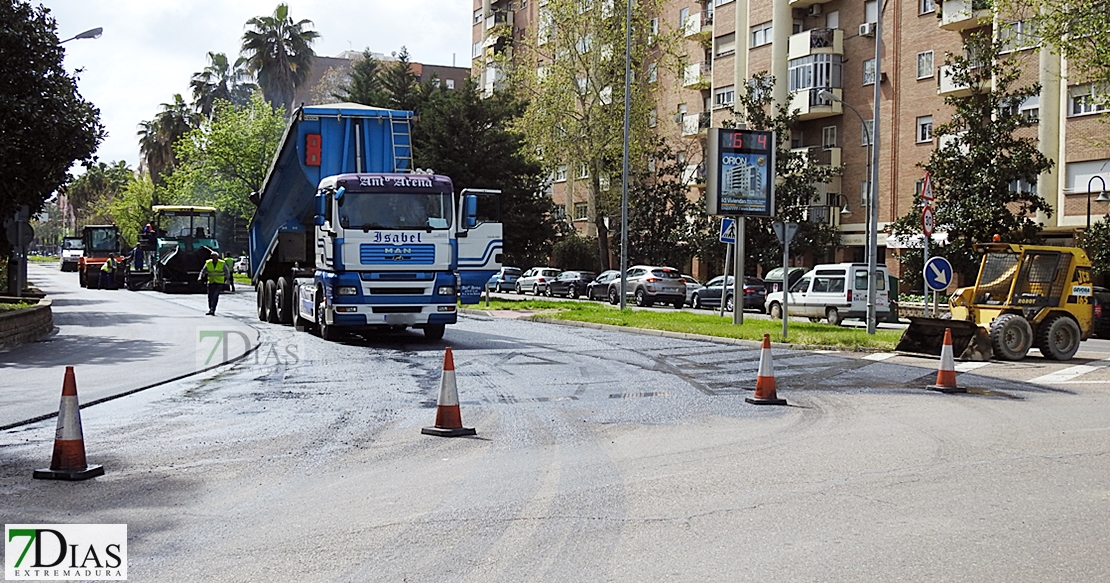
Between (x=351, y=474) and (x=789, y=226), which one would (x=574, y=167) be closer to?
(x=789, y=226)

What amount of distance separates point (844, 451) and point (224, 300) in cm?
3098

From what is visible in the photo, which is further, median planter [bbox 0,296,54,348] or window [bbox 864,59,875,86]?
window [bbox 864,59,875,86]

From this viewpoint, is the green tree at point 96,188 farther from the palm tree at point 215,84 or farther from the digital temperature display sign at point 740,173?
the digital temperature display sign at point 740,173

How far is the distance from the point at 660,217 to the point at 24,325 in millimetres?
39519

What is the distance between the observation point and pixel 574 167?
186 feet

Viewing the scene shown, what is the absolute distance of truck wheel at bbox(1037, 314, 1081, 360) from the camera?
1864cm

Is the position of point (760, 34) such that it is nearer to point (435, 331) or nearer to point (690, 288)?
point (690, 288)

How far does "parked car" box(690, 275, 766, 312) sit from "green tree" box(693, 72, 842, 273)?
4.21 metres

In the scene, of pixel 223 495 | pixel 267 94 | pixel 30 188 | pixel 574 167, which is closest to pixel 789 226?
pixel 30 188

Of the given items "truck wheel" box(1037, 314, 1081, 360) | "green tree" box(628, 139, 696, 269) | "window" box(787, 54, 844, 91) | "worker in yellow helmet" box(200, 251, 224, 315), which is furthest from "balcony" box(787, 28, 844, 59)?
"truck wheel" box(1037, 314, 1081, 360)

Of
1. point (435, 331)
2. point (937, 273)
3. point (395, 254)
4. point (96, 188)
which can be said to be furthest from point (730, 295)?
point (96, 188)

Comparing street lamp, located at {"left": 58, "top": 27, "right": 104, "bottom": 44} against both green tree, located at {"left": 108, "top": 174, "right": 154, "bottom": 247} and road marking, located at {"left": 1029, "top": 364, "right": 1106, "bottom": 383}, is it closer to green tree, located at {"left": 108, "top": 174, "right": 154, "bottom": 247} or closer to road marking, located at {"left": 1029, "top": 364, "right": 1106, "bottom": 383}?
road marking, located at {"left": 1029, "top": 364, "right": 1106, "bottom": 383}

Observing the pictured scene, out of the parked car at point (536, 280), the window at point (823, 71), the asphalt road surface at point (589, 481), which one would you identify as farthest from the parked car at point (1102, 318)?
the parked car at point (536, 280)

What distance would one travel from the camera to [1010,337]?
1836 cm
